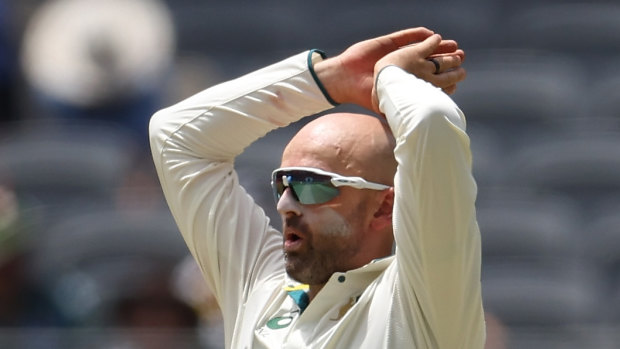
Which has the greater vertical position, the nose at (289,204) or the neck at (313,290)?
the nose at (289,204)

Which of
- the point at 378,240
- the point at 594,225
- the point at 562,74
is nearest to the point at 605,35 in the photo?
the point at 562,74

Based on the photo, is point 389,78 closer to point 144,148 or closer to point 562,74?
point 144,148

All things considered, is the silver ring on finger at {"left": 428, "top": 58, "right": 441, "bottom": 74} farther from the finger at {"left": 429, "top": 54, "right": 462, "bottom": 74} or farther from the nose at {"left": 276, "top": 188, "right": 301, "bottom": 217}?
the nose at {"left": 276, "top": 188, "right": 301, "bottom": 217}

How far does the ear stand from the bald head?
0.10ft

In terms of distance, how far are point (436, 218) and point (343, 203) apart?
381 millimetres

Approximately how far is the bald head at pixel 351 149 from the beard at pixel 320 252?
11 centimetres

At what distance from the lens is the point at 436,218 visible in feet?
8.30

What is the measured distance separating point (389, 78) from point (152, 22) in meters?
4.71

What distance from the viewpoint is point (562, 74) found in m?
6.95

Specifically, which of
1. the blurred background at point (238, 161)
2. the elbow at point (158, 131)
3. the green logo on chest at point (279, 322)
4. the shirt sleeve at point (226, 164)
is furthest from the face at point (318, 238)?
the blurred background at point (238, 161)

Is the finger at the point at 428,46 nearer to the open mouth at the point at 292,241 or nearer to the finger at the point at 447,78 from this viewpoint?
the finger at the point at 447,78

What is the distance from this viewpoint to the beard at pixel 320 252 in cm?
286

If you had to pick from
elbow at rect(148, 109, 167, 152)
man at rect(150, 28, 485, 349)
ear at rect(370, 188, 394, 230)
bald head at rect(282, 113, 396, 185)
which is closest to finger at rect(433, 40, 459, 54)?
man at rect(150, 28, 485, 349)

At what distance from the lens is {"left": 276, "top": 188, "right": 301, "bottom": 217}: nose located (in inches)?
113
